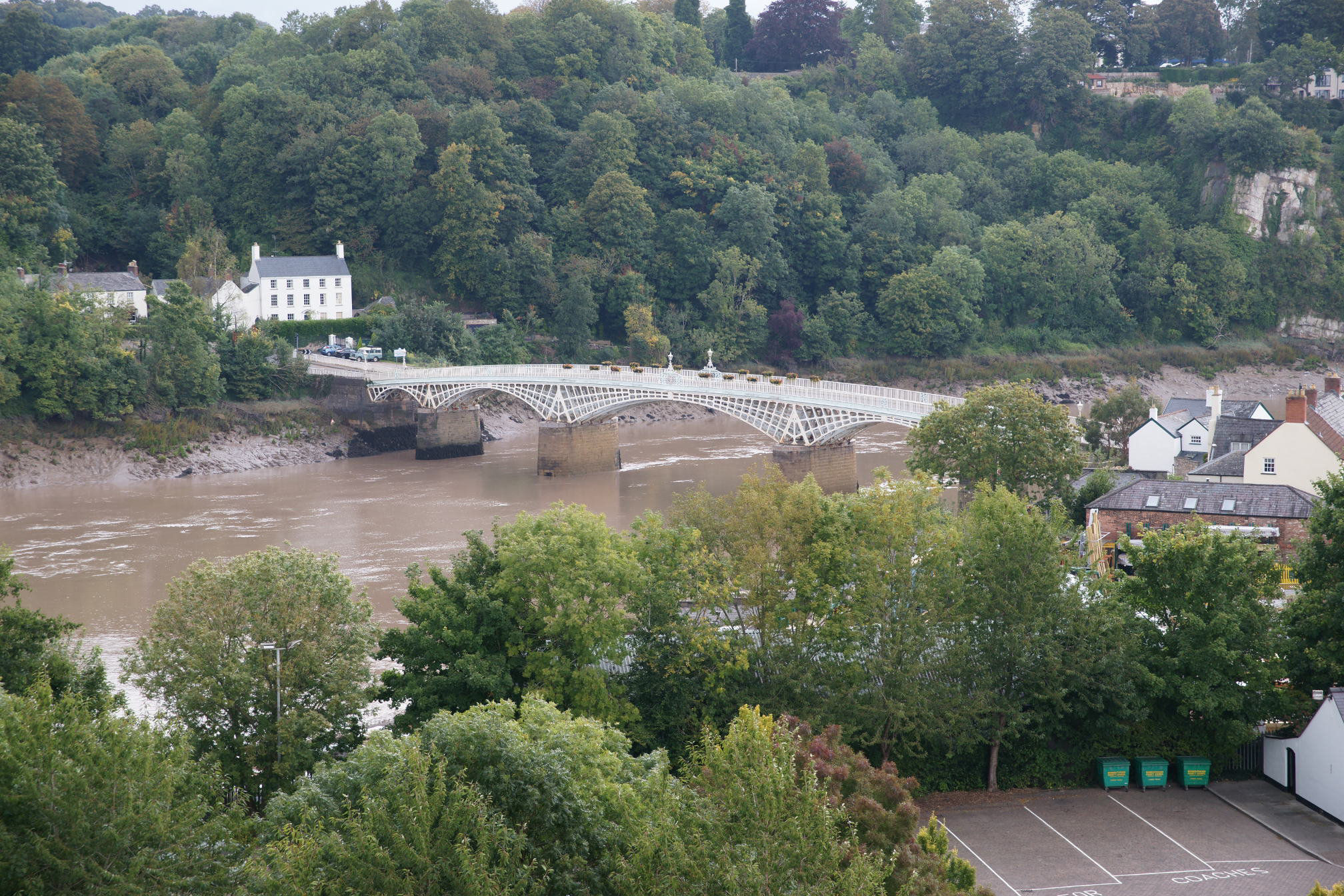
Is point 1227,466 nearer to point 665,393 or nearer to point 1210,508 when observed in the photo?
point 1210,508

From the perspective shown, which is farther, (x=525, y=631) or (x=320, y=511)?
(x=320, y=511)

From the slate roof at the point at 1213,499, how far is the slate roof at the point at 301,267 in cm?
5831

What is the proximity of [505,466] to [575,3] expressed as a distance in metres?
57.4

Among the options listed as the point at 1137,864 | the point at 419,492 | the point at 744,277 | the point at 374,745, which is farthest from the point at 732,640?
the point at 744,277

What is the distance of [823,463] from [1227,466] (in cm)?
1900

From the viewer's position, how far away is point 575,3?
365ft

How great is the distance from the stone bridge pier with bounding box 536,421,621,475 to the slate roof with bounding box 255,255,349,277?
84.6ft

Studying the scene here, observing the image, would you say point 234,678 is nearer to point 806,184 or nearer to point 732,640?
point 732,640

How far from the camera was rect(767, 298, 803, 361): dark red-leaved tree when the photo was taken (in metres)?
96.2

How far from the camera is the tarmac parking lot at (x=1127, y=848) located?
21.3 meters

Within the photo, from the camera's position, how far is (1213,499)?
36.4 meters

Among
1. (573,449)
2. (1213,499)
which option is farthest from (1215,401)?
(573,449)

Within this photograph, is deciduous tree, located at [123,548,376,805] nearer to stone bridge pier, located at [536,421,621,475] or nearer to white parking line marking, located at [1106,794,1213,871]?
white parking line marking, located at [1106,794,1213,871]

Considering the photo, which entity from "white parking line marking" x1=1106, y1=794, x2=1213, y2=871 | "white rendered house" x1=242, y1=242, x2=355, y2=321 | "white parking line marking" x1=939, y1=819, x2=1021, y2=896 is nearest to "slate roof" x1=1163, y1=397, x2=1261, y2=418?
"white parking line marking" x1=1106, y1=794, x2=1213, y2=871
